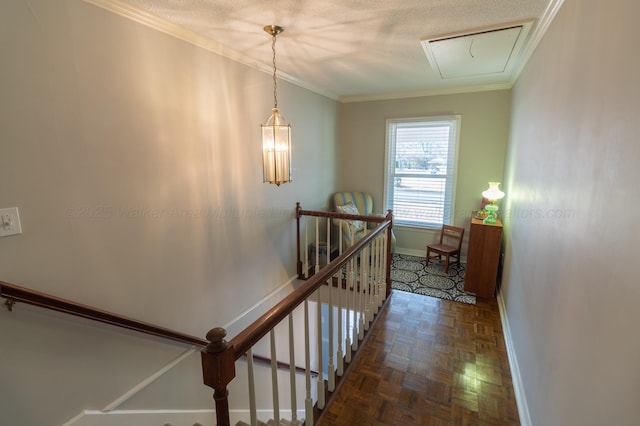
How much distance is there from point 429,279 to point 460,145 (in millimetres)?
1888

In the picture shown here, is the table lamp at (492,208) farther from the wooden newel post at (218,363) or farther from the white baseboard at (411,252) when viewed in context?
the wooden newel post at (218,363)

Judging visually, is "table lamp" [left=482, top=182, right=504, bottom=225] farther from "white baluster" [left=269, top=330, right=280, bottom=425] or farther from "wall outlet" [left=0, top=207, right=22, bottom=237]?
"wall outlet" [left=0, top=207, right=22, bottom=237]

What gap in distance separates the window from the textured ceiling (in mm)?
1316

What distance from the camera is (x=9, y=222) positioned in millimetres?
1397

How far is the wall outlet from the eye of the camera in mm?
1372

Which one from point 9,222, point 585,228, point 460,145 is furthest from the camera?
point 460,145

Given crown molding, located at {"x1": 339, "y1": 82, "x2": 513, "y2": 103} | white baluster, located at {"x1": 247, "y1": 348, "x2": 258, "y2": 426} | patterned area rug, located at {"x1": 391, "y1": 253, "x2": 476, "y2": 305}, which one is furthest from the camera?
crown molding, located at {"x1": 339, "y1": 82, "x2": 513, "y2": 103}

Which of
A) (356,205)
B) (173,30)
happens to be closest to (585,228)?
(173,30)

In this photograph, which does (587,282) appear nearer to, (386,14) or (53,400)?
(386,14)

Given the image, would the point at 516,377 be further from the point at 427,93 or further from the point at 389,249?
the point at 427,93

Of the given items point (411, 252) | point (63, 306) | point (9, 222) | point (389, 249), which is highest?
point (9, 222)

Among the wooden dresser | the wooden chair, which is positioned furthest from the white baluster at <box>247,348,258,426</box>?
the wooden chair

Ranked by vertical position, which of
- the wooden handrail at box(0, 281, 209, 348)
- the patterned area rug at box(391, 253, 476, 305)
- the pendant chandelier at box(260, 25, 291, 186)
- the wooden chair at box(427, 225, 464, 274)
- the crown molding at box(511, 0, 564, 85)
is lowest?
the patterned area rug at box(391, 253, 476, 305)

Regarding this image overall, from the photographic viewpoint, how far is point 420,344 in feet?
7.96
